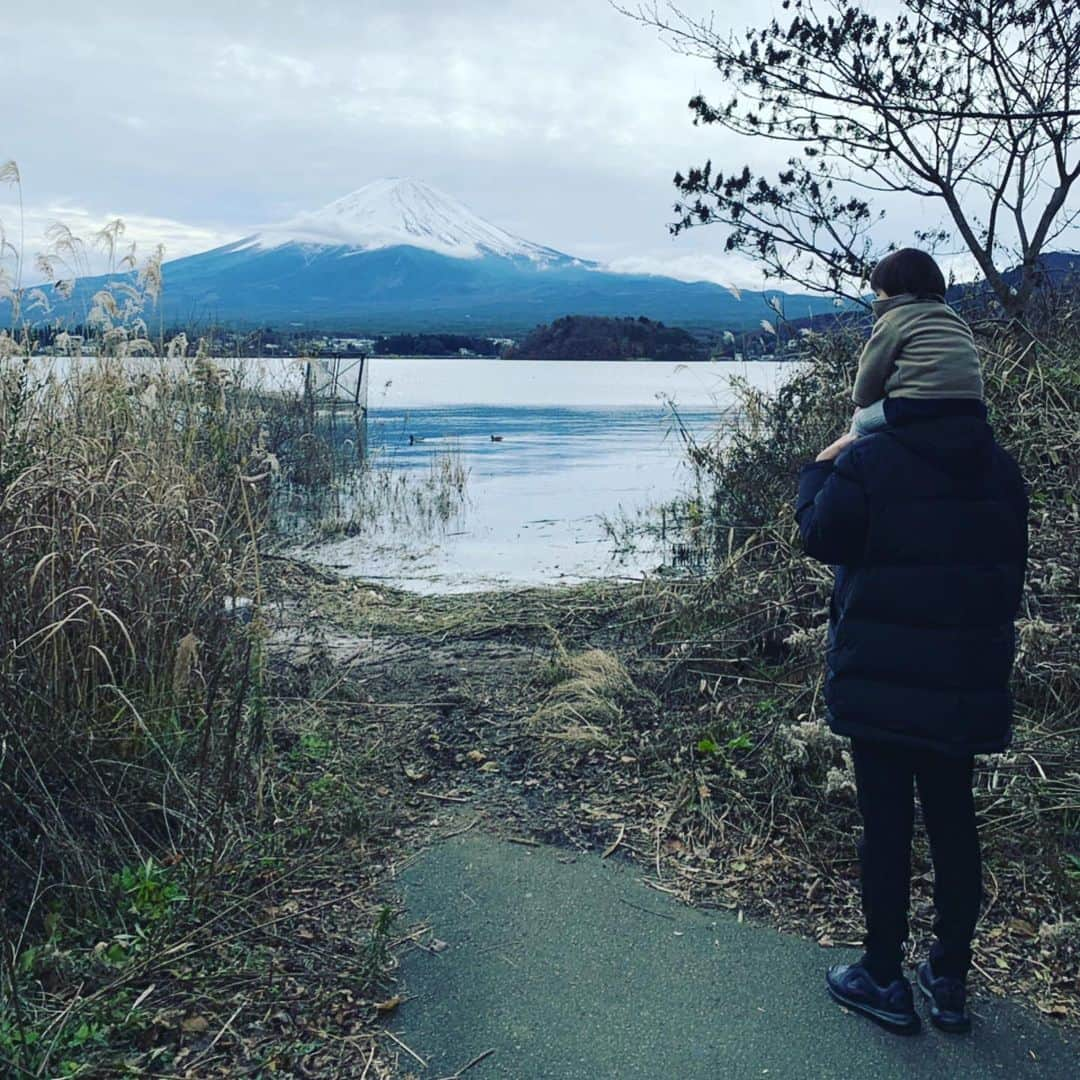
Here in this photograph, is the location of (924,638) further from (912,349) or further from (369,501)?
(369,501)

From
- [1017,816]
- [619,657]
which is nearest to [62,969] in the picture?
[1017,816]

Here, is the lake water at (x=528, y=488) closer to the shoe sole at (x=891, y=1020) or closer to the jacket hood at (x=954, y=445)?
the jacket hood at (x=954, y=445)

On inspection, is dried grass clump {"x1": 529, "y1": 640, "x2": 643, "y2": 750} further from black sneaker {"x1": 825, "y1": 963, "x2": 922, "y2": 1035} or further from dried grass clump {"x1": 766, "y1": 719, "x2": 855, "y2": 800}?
black sneaker {"x1": 825, "y1": 963, "x2": 922, "y2": 1035}

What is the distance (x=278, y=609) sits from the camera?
23.9 ft

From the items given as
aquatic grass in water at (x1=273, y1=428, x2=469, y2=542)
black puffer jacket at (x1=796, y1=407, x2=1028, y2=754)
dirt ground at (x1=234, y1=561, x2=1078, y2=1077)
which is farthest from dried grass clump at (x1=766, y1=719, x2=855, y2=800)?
aquatic grass in water at (x1=273, y1=428, x2=469, y2=542)

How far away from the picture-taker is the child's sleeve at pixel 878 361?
275 centimetres

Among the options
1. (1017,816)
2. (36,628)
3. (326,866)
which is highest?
(36,628)

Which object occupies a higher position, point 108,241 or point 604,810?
point 108,241

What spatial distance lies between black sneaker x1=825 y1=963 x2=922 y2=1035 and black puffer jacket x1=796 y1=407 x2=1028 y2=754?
73cm

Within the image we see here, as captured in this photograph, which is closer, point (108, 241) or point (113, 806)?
point (113, 806)

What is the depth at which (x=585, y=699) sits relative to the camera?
525cm

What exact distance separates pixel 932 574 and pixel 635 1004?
57.3 inches

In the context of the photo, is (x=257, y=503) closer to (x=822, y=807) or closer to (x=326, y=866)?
(x=326, y=866)

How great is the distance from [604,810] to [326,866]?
1171 mm
